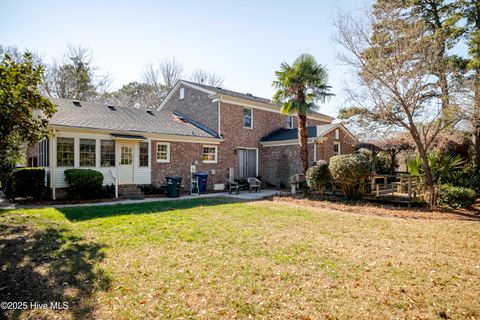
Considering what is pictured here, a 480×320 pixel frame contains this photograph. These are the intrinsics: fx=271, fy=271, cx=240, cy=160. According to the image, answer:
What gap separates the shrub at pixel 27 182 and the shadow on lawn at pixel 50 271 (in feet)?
18.5

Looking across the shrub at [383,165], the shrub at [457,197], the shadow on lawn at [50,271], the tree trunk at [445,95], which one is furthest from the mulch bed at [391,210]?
the shrub at [383,165]

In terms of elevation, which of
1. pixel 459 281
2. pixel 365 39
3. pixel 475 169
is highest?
pixel 365 39

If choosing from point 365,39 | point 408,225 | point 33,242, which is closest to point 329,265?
point 408,225

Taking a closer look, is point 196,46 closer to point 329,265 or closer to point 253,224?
point 253,224

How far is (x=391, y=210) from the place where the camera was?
33.8 feet

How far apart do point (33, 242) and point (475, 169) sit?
1813 cm

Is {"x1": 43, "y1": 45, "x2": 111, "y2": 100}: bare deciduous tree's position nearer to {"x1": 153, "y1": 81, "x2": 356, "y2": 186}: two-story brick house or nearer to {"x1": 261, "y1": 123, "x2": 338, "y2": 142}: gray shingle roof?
{"x1": 153, "y1": 81, "x2": 356, "y2": 186}: two-story brick house

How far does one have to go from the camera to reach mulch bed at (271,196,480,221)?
30.5ft

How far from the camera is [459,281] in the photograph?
4211 millimetres

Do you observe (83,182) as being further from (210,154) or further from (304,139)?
(304,139)

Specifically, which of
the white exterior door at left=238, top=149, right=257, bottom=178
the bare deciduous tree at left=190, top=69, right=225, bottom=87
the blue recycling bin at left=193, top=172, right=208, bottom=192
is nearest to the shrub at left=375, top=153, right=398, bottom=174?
the white exterior door at left=238, top=149, right=257, bottom=178

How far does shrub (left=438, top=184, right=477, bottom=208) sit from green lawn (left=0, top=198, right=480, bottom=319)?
2468 millimetres

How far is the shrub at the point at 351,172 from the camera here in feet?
37.8

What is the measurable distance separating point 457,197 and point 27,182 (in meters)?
17.0
